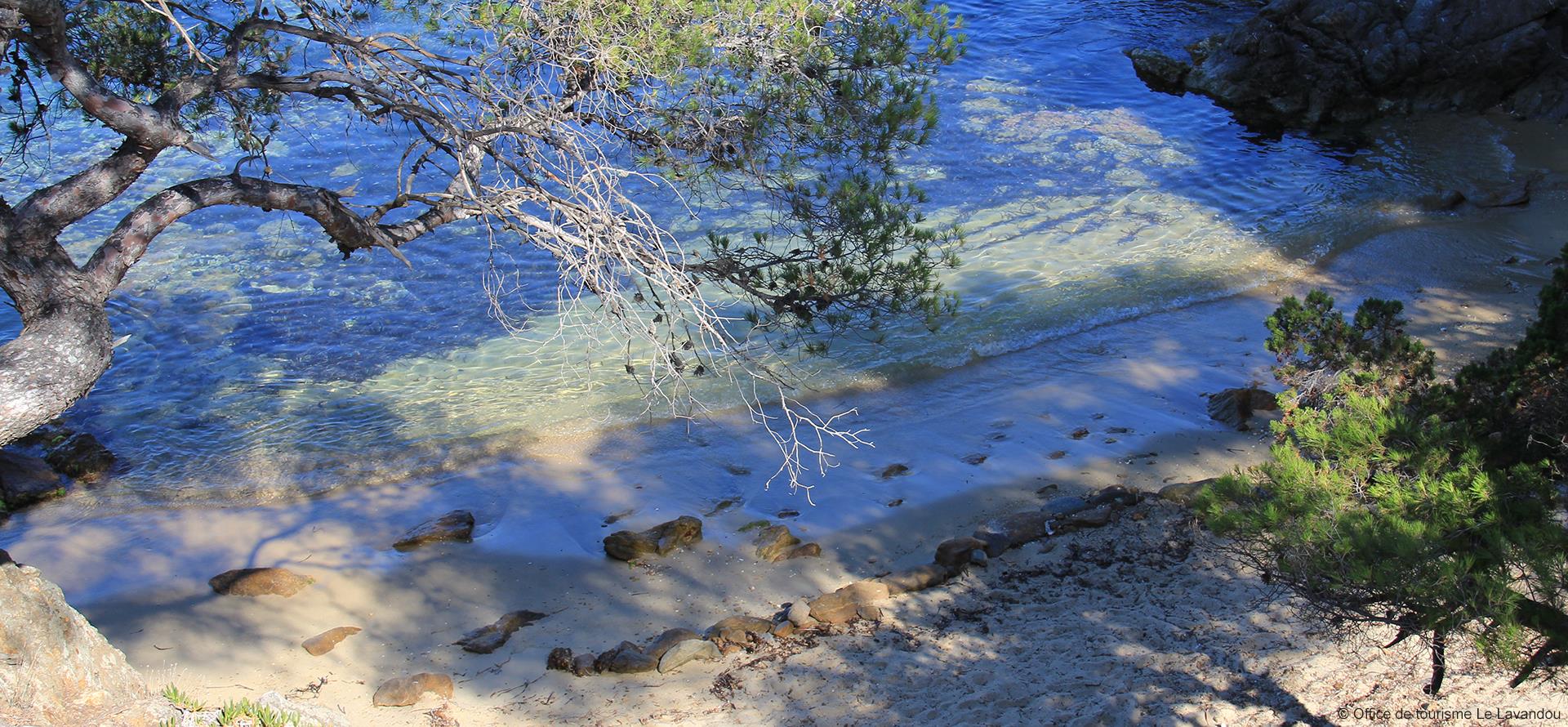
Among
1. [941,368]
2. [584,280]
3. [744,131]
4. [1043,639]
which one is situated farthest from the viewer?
[941,368]

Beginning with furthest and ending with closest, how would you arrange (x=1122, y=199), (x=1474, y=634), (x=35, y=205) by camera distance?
(x=1122, y=199), (x=35, y=205), (x=1474, y=634)

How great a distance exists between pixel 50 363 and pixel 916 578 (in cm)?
410

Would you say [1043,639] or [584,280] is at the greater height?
[584,280]

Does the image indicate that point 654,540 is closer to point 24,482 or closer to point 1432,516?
point 1432,516

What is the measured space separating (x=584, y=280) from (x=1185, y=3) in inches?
788

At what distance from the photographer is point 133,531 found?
703cm

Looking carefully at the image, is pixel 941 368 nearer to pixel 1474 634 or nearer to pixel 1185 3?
pixel 1474 634

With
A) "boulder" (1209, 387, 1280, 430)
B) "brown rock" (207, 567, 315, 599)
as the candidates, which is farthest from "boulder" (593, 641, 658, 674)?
"boulder" (1209, 387, 1280, 430)

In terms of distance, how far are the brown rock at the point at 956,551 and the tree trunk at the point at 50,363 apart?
4146 mm

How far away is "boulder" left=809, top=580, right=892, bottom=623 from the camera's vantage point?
5.47 metres

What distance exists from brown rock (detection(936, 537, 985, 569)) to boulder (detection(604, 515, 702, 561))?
1.52 metres

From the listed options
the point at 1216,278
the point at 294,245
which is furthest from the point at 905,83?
the point at 294,245

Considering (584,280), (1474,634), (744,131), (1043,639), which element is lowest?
(1043,639)

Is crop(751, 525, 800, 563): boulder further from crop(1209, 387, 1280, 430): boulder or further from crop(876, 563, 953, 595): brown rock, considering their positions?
crop(1209, 387, 1280, 430): boulder
